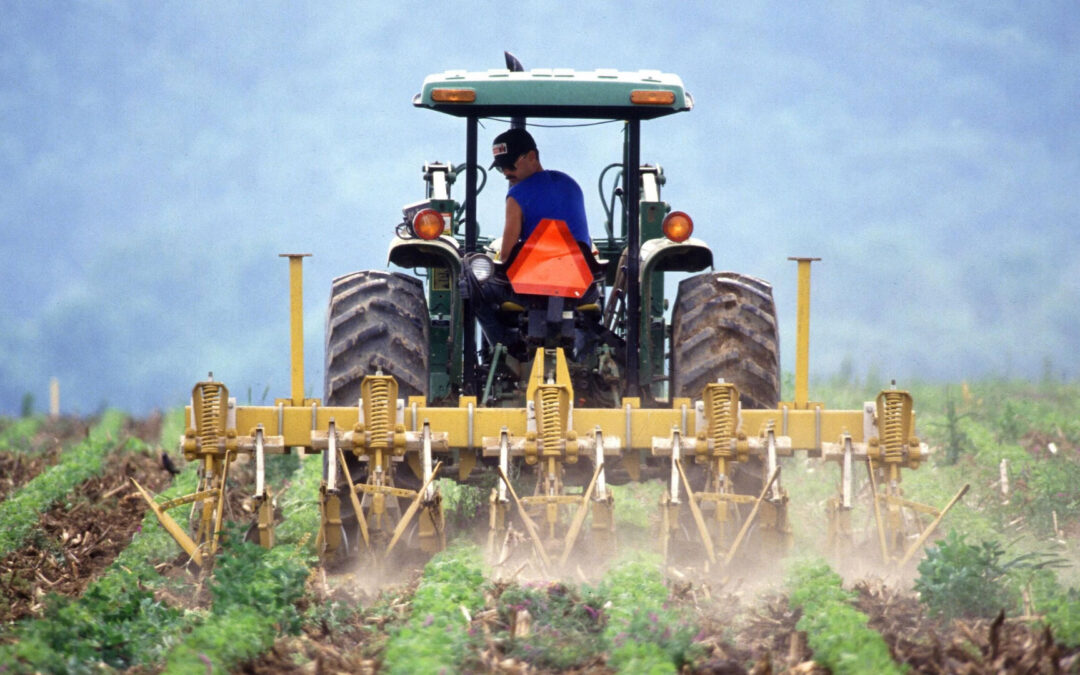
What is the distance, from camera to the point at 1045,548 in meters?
9.32

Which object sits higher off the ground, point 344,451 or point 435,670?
point 344,451

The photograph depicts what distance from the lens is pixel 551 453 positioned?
24.9 ft

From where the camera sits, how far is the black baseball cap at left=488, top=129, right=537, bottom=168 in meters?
8.70

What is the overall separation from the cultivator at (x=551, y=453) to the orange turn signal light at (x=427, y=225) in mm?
954

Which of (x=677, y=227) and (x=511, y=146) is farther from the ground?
A: (x=511, y=146)

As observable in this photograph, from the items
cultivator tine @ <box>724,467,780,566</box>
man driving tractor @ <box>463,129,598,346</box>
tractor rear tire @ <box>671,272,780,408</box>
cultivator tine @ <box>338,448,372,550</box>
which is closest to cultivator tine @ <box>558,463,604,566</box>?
cultivator tine @ <box>724,467,780,566</box>

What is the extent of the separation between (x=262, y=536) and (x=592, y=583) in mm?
1796

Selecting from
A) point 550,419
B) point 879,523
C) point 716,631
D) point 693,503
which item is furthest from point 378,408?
point 879,523

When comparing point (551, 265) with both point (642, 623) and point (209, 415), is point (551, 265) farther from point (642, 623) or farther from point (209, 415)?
point (642, 623)

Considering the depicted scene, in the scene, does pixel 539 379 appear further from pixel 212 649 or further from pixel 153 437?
pixel 153 437

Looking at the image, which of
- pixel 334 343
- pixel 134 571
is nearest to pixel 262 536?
pixel 134 571

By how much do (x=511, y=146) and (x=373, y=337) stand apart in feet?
4.61

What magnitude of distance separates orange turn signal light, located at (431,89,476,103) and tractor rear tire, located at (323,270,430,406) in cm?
124

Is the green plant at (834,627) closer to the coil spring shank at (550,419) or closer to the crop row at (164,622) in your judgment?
the coil spring shank at (550,419)
